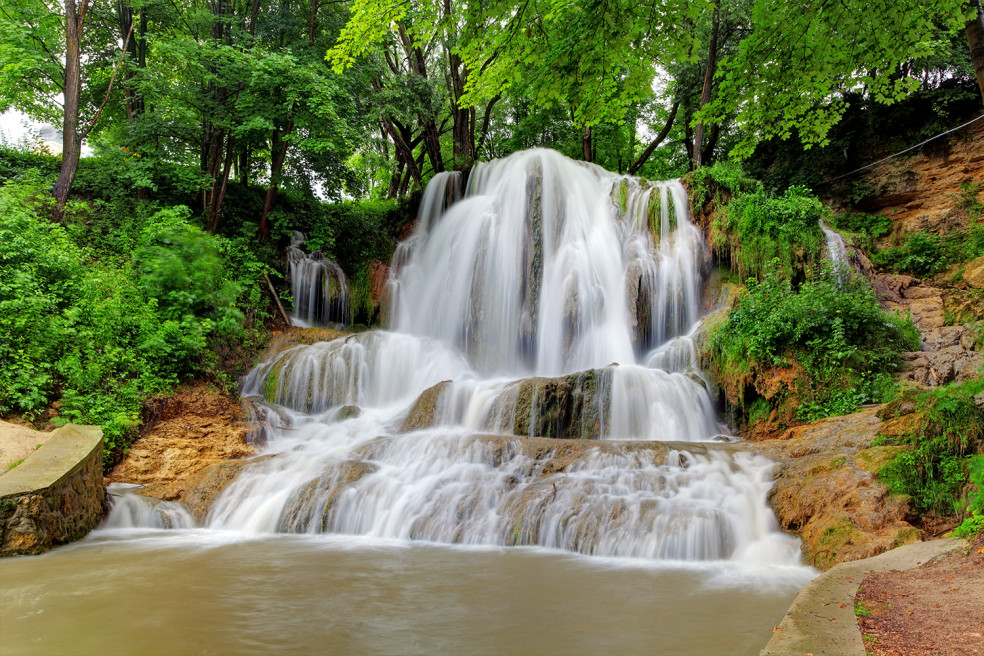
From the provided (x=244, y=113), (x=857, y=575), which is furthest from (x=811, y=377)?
(x=244, y=113)

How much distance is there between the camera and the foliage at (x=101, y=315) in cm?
809

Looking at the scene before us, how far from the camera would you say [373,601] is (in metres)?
4.21

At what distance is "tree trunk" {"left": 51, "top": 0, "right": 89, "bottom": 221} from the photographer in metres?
11.6

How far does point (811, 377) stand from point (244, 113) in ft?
44.5

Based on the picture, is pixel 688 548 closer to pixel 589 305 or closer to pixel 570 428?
pixel 570 428

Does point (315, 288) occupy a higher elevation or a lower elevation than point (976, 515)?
higher

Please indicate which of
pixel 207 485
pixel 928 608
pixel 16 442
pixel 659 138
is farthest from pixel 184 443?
pixel 659 138

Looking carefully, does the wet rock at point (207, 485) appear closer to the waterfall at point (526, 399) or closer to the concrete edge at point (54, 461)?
the waterfall at point (526, 399)

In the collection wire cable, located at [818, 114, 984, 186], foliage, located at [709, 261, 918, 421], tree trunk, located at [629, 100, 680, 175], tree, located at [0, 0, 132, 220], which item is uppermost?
tree trunk, located at [629, 100, 680, 175]

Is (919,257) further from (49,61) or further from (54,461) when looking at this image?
(49,61)

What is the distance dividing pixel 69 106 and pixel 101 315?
555cm

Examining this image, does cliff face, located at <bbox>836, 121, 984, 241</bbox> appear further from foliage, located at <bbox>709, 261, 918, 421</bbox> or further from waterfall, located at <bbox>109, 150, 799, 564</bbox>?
foliage, located at <bbox>709, 261, 918, 421</bbox>

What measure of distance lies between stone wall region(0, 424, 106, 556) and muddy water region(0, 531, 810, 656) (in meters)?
0.24

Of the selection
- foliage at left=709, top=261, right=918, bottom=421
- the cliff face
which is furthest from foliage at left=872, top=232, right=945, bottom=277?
foliage at left=709, top=261, right=918, bottom=421
